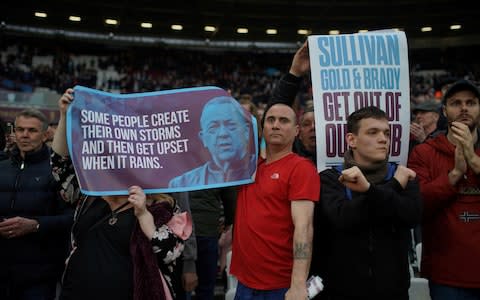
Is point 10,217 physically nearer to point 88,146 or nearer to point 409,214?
point 88,146

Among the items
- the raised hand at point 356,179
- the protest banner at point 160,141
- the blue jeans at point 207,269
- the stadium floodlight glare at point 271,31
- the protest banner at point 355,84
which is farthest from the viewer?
the stadium floodlight glare at point 271,31

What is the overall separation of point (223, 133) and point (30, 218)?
150 centimetres

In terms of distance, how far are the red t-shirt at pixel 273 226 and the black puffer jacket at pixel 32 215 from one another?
4.62 ft

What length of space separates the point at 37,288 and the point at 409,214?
8.13ft

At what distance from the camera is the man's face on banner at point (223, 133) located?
2.59 m

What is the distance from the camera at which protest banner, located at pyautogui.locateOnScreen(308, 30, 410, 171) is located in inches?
109

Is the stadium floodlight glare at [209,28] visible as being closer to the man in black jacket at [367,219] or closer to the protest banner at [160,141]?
the protest banner at [160,141]

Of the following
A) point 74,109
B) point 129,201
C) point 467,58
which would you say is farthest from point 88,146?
point 467,58

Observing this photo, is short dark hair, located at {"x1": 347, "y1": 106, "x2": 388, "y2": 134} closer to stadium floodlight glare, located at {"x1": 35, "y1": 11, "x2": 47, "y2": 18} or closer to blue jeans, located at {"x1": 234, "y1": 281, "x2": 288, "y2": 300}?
blue jeans, located at {"x1": 234, "y1": 281, "x2": 288, "y2": 300}

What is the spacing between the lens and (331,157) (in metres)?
2.77

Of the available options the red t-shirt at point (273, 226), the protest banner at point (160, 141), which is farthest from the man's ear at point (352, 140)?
the protest banner at point (160, 141)

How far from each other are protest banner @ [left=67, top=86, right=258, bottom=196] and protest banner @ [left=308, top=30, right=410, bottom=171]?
18.5 inches

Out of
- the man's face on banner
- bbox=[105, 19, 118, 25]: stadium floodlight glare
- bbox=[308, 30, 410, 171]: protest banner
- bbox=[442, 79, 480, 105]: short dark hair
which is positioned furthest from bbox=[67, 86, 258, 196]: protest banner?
bbox=[105, 19, 118, 25]: stadium floodlight glare

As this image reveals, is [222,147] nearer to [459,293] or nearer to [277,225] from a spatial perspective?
[277,225]
